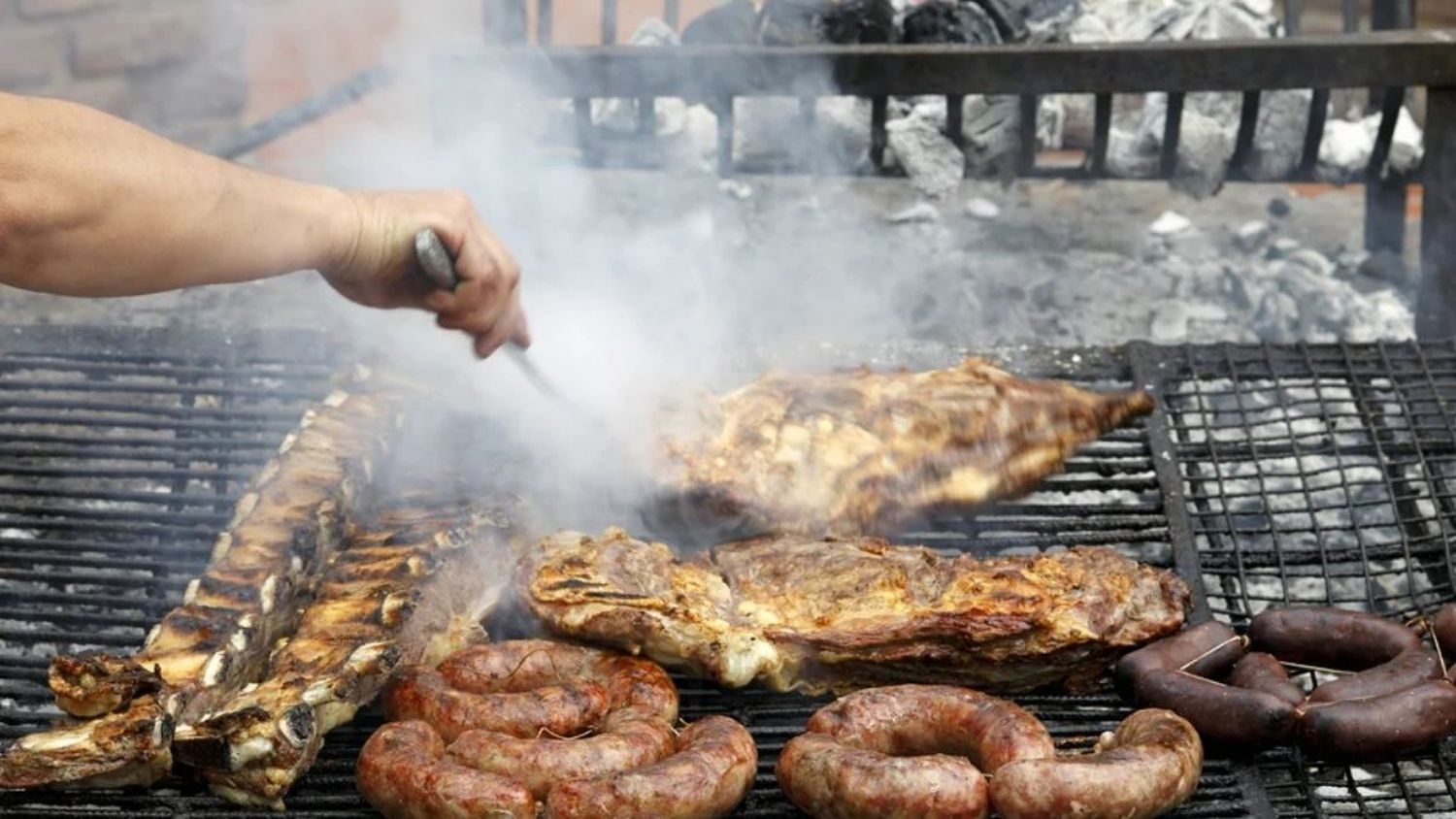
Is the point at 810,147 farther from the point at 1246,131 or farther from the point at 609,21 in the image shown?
the point at 1246,131

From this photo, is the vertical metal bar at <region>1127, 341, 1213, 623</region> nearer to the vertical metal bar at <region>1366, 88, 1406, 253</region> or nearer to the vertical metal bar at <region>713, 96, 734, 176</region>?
the vertical metal bar at <region>713, 96, 734, 176</region>

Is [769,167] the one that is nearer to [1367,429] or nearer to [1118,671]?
[1367,429]

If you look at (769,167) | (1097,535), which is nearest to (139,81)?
(769,167)

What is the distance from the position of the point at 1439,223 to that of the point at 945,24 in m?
2.52

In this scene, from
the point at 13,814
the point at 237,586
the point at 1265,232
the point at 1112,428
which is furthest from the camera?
the point at 1265,232

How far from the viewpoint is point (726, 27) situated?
8008 mm

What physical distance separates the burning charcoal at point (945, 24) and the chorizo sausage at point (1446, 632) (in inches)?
172

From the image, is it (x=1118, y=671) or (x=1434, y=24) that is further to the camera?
(x=1434, y=24)

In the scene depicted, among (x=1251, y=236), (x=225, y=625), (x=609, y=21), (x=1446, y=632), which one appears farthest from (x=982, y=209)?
(x=225, y=625)

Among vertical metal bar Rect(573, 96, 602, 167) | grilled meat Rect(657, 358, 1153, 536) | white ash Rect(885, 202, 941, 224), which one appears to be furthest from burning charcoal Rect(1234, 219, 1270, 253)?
grilled meat Rect(657, 358, 1153, 536)

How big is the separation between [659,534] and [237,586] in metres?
1.26

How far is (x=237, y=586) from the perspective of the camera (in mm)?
4070

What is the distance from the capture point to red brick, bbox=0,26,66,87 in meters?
9.42

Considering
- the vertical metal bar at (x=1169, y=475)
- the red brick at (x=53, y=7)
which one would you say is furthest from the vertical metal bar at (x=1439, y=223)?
the red brick at (x=53, y=7)
